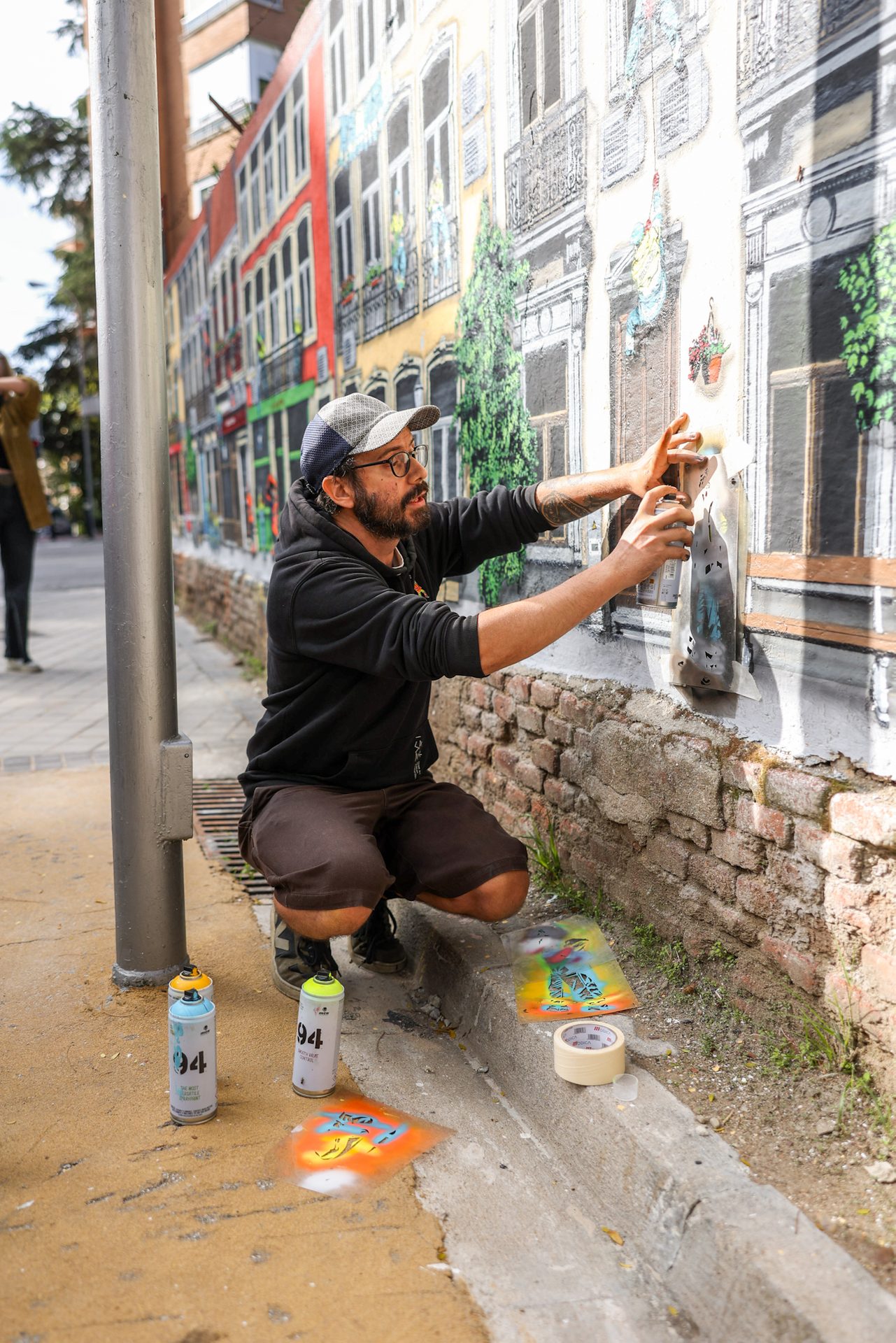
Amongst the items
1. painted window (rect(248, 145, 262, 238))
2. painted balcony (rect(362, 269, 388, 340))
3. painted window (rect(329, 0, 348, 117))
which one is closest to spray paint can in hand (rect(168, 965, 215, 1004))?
painted balcony (rect(362, 269, 388, 340))

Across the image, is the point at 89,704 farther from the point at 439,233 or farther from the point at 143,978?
the point at 143,978

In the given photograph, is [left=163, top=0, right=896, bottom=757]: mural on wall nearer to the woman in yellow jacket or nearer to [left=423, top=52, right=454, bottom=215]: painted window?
[left=423, top=52, right=454, bottom=215]: painted window

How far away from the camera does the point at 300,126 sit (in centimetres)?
716

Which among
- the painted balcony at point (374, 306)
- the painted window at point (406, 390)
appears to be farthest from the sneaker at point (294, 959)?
the painted balcony at point (374, 306)

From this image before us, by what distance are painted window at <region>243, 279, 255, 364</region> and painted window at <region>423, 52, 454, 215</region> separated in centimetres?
478

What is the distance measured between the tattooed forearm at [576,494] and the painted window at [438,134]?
184 centimetres

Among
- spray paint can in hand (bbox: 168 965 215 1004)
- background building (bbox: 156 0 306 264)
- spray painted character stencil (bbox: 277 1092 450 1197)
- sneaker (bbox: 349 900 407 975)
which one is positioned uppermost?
background building (bbox: 156 0 306 264)

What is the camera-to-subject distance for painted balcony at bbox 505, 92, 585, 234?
11.6 feet

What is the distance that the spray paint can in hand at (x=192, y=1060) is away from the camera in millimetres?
2621

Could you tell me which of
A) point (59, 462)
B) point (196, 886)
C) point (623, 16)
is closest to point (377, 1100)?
point (196, 886)

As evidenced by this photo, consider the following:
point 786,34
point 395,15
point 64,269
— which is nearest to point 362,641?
point 786,34

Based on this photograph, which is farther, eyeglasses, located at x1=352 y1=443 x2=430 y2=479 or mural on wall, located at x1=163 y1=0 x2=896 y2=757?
eyeglasses, located at x1=352 y1=443 x2=430 y2=479

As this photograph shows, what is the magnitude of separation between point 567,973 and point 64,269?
46.6m

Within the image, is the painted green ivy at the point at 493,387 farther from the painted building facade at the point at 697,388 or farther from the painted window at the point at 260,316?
the painted window at the point at 260,316
